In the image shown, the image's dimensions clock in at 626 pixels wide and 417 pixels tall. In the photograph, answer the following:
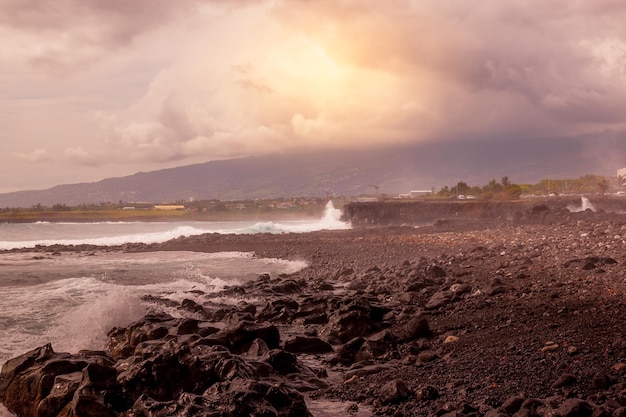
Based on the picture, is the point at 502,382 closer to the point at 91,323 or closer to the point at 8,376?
the point at 8,376

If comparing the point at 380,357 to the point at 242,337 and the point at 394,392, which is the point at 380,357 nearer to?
the point at 394,392

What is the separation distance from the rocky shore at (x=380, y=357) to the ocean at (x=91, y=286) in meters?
1.79

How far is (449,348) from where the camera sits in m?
12.9

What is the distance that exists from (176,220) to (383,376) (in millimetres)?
154935

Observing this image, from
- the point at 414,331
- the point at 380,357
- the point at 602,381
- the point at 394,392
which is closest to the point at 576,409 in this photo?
the point at 602,381

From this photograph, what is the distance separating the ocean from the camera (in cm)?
1712

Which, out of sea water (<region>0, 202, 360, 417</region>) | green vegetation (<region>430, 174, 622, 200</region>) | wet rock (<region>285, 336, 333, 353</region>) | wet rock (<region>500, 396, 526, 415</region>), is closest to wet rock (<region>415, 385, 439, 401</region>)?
sea water (<region>0, 202, 360, 417</region>)

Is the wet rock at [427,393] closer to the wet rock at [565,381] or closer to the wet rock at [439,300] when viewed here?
the wet rock at [565,381]

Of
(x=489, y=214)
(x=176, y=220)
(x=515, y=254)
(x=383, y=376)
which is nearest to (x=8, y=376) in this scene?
(x=383, y=376)

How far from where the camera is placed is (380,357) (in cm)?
1296

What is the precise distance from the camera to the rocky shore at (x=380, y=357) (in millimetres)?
9133

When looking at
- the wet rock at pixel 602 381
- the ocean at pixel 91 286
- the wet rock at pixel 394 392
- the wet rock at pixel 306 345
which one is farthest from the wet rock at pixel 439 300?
the ocean at pixel 91 286

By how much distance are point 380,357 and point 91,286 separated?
1621cm

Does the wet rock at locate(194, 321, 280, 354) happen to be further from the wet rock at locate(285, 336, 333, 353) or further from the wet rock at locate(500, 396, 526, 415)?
the wet rock at locate(500, 396, 526, 415)
